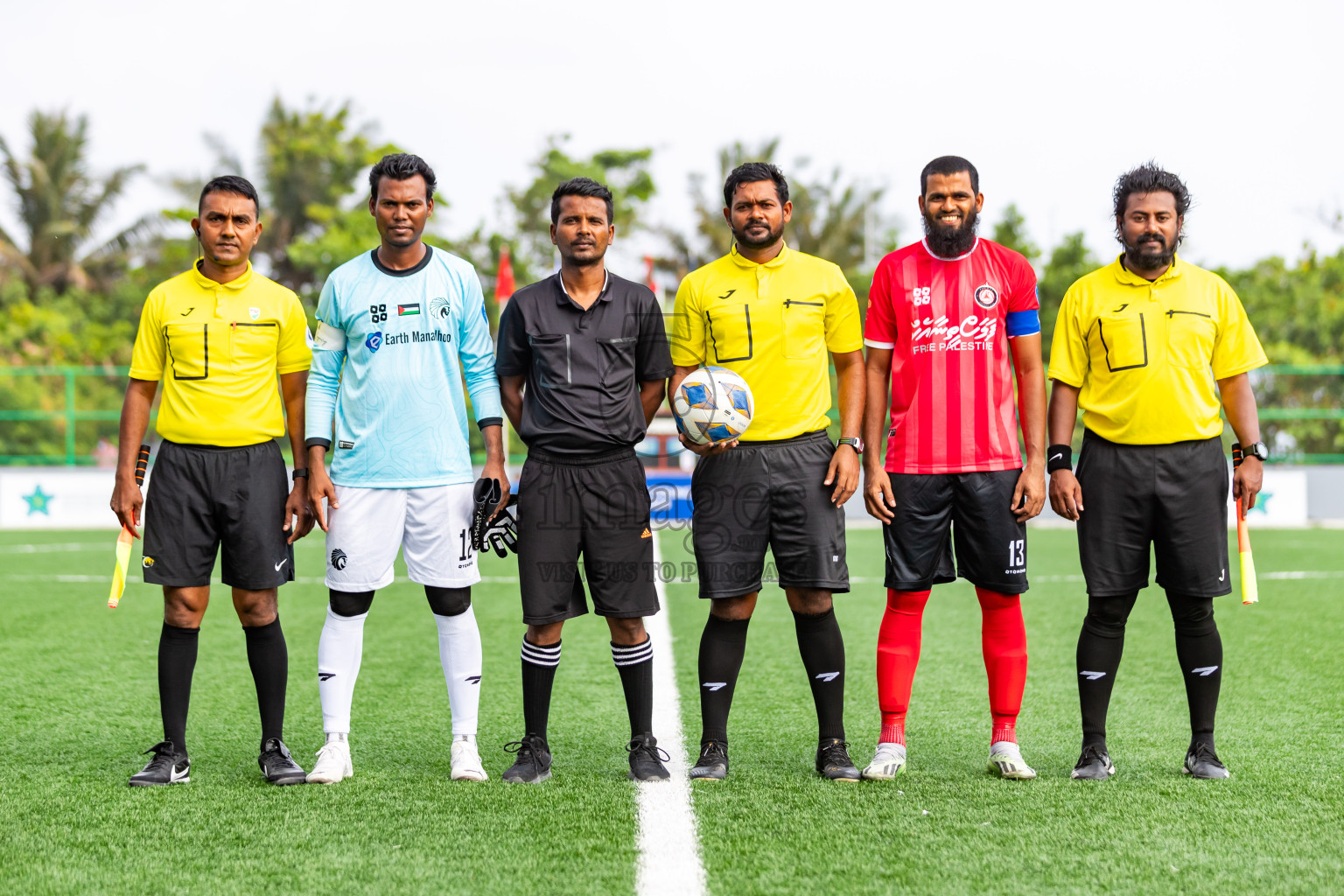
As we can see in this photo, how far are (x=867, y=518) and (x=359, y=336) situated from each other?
13.9 metres

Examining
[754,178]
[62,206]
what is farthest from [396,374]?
[62,206]

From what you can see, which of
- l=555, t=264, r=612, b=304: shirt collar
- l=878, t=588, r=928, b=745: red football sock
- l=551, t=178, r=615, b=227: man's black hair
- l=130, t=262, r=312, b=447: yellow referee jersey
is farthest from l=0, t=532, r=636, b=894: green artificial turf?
l=551, t=178, r=615, b=227: man's black hair

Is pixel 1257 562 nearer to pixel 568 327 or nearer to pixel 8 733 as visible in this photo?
pixel 568 327

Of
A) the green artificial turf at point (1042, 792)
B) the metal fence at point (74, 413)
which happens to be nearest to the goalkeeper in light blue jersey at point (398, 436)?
the green artificial turf at point (1042, 792)

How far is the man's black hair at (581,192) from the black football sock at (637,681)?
1.42 metres

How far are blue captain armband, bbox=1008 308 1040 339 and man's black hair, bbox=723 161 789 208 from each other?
2.74 feet

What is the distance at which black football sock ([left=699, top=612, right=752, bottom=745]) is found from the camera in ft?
12.7

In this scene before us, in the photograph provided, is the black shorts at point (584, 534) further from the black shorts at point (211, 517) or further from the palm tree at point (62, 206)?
the palm tree at point (62, 206)

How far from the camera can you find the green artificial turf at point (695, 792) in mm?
2895

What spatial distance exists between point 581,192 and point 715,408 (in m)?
0.84

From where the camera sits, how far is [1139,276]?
12.6 feet

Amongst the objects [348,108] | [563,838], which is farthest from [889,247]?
[563,838]

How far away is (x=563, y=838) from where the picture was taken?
10.4 ft

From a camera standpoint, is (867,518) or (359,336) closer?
(359,336)
